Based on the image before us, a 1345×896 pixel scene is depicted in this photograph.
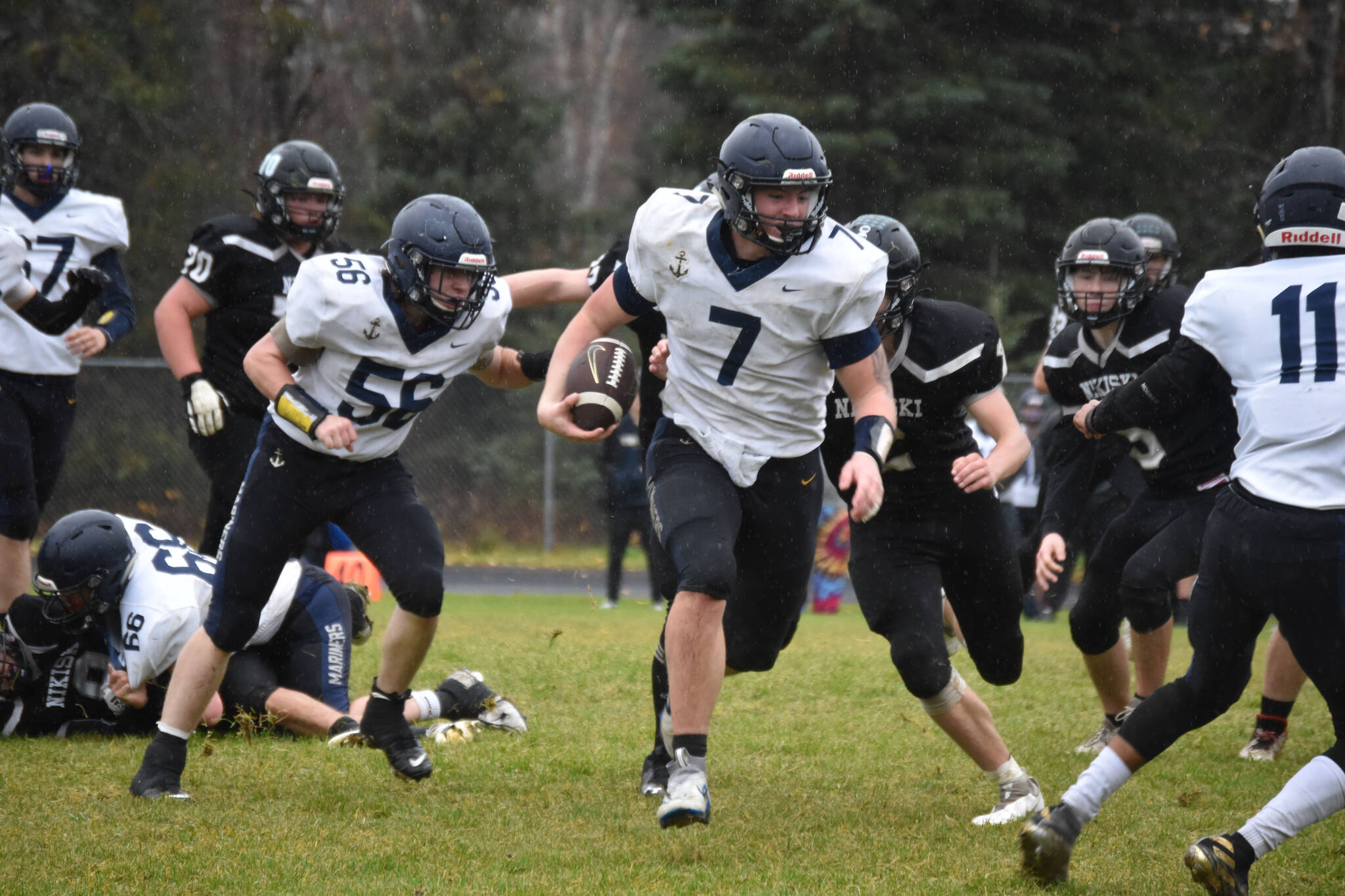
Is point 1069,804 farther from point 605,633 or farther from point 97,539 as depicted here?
point 605,633

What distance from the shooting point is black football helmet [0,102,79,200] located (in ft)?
21.1

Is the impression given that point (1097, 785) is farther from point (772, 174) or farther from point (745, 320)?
point (772, 174)

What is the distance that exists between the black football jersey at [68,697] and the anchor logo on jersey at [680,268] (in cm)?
288

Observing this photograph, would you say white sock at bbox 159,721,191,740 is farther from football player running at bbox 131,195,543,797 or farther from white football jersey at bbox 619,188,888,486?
white football jersey at bbox 619,188,888,486

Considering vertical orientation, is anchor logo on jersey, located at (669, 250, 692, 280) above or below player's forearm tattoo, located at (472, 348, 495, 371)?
Answer: above

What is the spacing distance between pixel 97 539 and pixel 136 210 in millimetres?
13613

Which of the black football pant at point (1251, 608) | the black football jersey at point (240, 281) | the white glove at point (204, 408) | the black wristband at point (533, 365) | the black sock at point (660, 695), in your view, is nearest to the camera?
the black football pant at point (1251, 608)

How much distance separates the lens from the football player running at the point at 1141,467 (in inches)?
205

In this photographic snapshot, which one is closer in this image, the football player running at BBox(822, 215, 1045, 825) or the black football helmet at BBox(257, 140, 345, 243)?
the football player running at BBox(822, 215, 1045, 825)

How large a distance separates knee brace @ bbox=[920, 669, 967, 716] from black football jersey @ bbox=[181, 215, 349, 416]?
11.0ft

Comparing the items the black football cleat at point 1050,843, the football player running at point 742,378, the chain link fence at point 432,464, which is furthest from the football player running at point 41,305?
the chain link fence at point 432,464

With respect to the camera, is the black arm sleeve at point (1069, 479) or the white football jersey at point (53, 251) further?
the white football jersey at point (53, 251)

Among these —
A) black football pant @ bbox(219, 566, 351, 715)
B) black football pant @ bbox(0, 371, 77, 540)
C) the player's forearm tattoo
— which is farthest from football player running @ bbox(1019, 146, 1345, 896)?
black football pant @ bbox(0, 371, 77, 540)

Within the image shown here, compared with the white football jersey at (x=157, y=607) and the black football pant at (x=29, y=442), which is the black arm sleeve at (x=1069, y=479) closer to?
the white football jersey at (x=157, y=607)
